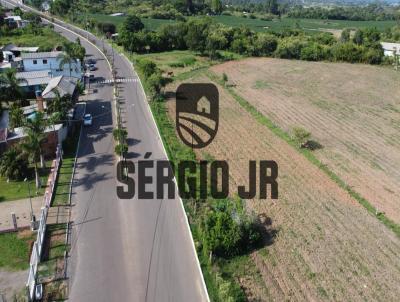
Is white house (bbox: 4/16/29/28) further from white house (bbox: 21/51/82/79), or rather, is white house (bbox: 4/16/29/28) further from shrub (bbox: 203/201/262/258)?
shrub (bbox: 203/201/262/258)

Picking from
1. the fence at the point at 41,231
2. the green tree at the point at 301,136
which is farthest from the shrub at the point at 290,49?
the fence at the point at 41,231

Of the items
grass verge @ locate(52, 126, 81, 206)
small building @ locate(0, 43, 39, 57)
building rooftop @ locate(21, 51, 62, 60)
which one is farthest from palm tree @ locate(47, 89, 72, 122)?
small building @ locate(0, 43, 39, 57)

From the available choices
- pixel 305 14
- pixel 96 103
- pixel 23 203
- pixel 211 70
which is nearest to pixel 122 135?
pixel 23 203

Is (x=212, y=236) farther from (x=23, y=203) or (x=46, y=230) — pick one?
(x=23, y=203)

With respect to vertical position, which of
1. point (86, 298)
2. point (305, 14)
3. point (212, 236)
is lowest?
point (86, 298)

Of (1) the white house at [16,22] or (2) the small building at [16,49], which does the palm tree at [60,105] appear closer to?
(2) the small building at [16,49]

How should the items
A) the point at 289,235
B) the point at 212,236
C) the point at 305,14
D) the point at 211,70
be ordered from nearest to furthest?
the point at 212,236 < the point at 289,235 < the point at 211,70 < the point at 305,14

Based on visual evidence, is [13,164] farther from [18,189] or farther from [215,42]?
[215,42]
